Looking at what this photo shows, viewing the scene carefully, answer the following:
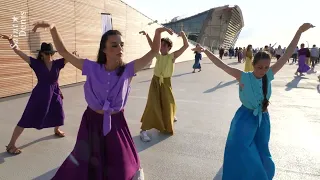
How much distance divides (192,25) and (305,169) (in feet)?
214

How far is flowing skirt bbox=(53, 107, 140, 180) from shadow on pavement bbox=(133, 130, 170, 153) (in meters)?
1.85

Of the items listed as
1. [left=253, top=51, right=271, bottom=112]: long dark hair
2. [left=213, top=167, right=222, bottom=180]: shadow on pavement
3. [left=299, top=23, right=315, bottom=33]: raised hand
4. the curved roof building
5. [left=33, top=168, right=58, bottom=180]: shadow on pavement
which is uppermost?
the curved roof building

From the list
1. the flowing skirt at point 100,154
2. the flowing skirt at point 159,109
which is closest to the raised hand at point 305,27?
the flowing skirt at point 100,154

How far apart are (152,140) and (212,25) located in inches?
2390

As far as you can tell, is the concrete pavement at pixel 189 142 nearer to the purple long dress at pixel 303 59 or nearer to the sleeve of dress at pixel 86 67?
the sleeve of dress at pixel 86 67

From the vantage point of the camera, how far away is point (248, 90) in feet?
9.86

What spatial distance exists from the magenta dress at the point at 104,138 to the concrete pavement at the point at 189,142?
1.11 metres

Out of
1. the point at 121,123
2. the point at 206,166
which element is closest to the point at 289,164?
the point at 206,166

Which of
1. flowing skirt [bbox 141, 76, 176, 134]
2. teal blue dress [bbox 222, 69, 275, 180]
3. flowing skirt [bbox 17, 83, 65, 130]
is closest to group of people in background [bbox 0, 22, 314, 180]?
teal blue dress [bbox 222, 69, 275, 180]

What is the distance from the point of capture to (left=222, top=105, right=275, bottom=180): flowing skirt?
9.25 ft

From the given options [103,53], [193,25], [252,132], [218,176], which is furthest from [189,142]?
[193,25]

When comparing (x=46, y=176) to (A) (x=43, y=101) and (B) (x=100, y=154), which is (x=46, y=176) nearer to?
(A) (x=43, y=101)

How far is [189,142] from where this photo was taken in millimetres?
4785

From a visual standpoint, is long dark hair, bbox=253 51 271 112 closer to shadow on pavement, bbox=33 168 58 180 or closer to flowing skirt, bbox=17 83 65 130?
shadow on pavement, bbox=33 168 58 180
